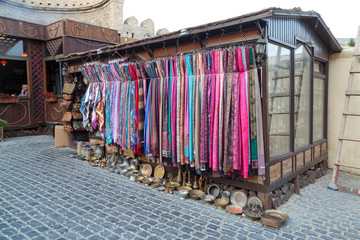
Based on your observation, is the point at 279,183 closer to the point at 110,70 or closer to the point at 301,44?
the point at 301,44

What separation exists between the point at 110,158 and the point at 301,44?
5226 mm

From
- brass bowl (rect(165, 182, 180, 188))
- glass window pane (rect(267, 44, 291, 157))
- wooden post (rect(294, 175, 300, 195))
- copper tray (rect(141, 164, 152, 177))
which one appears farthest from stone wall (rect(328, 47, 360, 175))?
copper tray (rect(141, 164, 152, 177))

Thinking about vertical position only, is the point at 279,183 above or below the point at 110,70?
below

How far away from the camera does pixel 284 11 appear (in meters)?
4.08

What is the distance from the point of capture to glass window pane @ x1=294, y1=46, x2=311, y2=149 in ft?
16.9

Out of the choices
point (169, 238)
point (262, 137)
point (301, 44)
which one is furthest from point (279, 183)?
point (301, 44)

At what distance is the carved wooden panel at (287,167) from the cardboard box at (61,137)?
297 inches

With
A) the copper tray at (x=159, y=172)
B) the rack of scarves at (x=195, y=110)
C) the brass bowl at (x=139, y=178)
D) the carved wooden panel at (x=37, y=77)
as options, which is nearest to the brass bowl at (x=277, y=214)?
the rack of scarves at (x=195, y=110)

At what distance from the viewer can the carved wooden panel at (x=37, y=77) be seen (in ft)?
41.6

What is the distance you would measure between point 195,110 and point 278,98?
1.48 metres

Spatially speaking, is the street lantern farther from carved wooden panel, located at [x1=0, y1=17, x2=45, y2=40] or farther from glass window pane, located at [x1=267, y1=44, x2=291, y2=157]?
carved wooden panel, located at [x1=0, y1=17, x2=45, y2=40]

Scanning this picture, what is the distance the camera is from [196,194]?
15.7 ft

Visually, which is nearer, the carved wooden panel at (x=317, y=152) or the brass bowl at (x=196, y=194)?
the brass bowl at (x=196, y=194)

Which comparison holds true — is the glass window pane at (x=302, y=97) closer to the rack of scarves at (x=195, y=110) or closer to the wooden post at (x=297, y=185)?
the wooden post at (x=297, y=185)
